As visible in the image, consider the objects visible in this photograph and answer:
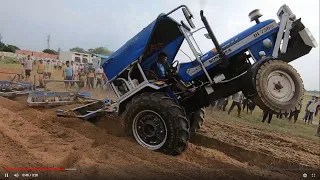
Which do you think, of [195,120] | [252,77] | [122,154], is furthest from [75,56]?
[252,77]

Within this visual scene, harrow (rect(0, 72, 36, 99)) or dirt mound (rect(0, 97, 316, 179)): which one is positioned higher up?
harrow (rect(0, 72, 36, 99))

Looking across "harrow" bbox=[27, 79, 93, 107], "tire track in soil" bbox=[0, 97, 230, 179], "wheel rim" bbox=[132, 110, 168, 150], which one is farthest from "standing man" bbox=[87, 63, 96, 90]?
"wheel rim" bbox=[132, 110, 168, 150]

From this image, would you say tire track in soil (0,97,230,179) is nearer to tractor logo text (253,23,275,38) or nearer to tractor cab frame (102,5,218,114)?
tractor cab frame (102,5,218,114)

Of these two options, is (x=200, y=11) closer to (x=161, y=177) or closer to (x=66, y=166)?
(x=161, y=177)

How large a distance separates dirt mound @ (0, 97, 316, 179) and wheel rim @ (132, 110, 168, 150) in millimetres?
194

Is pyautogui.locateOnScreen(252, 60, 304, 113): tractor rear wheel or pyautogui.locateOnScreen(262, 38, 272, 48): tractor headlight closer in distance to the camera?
pyautogui.locateOnScreen(252, 60, 304, 113): tractor rear wheel

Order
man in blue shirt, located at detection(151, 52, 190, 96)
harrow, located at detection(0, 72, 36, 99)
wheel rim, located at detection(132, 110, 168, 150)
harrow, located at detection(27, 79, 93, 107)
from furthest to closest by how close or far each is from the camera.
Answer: harrow, located at detection(0, 72, 36, 99) < harrow, located at detection(27, 79, 93, 107) < man in blue shirt, located at detection(151, 52, 190, 96) < wheel rim, located at detection(132, 110, 168, 150)

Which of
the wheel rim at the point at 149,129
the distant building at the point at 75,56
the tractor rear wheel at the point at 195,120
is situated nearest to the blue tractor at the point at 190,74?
the wheel rim at the point at 149,129

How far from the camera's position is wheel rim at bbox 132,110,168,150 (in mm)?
5336

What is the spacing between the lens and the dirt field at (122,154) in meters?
4.23

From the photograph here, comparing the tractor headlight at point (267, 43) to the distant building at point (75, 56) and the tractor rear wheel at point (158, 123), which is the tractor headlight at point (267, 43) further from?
the distant building at point (75, 56)

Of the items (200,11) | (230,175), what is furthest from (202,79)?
(230,175)

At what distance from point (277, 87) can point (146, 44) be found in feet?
7.92

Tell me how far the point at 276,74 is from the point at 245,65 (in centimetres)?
83
